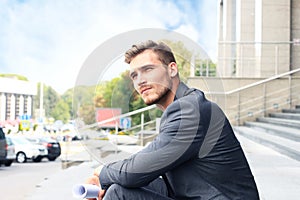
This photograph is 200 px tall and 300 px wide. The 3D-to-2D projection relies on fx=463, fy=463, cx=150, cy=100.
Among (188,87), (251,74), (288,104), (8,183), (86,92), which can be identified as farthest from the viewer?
(251,74)

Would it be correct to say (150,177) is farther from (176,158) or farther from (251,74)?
(251,74)

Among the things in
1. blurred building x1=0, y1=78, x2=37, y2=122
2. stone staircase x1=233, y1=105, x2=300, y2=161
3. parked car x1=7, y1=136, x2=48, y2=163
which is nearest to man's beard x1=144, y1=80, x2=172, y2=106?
stone staircase x1=233, y1=105, x2=300, y2=161

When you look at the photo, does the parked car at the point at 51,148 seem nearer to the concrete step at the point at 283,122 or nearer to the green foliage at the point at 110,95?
the concrete step at the point at 283,122

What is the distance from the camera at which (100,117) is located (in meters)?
1.20

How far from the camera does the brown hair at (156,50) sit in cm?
111

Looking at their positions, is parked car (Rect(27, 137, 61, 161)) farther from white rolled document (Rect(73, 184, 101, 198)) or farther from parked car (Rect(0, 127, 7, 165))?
white rolled document (Rect(73, 184, 101, 198))

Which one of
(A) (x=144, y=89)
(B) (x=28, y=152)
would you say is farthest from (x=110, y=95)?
(B) (x=28, y=152)

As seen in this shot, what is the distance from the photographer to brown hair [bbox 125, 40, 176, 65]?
1110 mm

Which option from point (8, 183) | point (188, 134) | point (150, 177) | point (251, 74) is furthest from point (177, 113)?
point (251, 74)

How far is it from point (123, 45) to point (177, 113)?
22cm

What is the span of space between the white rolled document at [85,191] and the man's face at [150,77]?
34 cm

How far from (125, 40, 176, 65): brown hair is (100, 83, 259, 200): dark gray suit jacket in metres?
0.11

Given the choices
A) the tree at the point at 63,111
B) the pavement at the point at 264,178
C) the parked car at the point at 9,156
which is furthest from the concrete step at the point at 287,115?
the tree at the point at 63,111

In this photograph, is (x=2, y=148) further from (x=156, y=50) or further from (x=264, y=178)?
(x=156, y=50)
